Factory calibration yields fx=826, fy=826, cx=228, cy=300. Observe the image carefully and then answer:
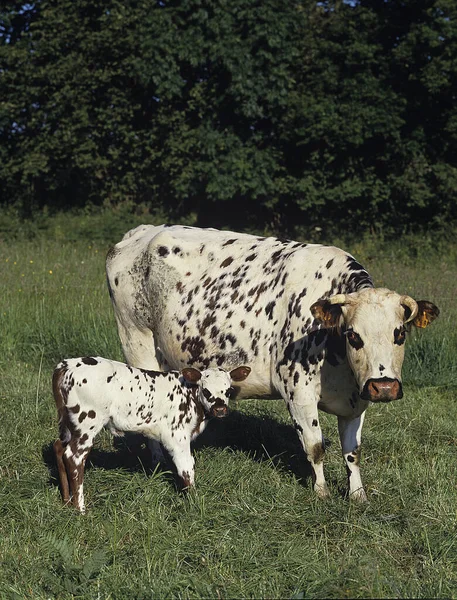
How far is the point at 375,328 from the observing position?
517 cm

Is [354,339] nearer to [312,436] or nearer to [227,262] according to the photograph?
[312,436]

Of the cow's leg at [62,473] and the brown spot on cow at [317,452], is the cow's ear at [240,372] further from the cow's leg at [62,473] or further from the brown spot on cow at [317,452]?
the cow's leg at [62,473]

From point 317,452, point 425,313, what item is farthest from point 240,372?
point 425,313

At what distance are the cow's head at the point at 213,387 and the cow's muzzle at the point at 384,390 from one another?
46.9 inches

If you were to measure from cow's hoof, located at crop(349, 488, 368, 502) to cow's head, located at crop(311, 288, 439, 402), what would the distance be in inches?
39.3

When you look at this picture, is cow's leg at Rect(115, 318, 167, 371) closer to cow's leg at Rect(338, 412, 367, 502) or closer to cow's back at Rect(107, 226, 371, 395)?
cow's back at Rect(107, 226, 371, 395)

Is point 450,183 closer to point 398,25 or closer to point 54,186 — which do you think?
point 398,25

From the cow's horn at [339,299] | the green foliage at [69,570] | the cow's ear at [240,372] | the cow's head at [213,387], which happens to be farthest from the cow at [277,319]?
the green foliage at [69,570]

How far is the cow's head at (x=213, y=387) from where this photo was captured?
582 centimetres

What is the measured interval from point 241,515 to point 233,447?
154 cm

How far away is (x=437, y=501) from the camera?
5.64 m

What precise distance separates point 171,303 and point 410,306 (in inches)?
92.2

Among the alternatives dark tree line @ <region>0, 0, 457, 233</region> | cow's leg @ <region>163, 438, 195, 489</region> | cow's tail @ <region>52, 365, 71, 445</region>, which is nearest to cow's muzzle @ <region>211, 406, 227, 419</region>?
cow's leg @ <region>163, 438, 195, 489</region>

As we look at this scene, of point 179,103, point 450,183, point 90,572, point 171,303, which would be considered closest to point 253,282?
point 171,303
